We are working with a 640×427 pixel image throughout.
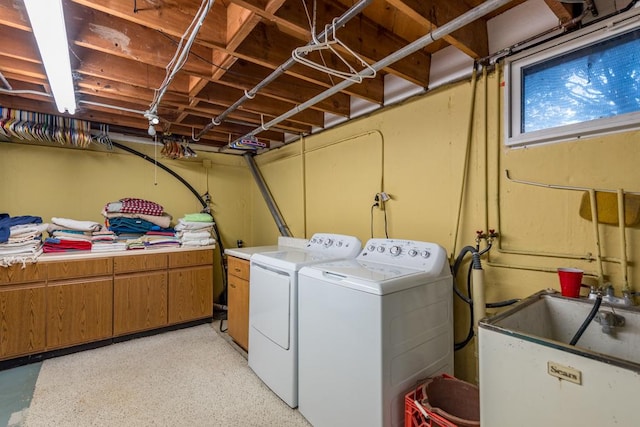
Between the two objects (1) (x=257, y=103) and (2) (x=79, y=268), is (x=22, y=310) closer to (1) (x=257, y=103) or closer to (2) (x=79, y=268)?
(2) (x=79, y=268)

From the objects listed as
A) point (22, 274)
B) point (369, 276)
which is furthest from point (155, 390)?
point (369, 276)

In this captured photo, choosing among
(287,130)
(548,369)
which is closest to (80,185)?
(287,130)

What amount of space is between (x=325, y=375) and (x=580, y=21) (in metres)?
2.33

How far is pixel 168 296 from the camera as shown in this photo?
3205 millimetres

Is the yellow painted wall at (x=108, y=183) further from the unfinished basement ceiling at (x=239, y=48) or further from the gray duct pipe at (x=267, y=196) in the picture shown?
the unfinished basement ceiling at (x=239, y=48)

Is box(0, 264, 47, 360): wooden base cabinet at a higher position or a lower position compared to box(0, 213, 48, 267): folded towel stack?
lower

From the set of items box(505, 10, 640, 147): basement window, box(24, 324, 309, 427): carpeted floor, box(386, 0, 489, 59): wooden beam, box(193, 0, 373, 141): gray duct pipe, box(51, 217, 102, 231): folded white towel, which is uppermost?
box(386, 0, 489, 59): wooden beam

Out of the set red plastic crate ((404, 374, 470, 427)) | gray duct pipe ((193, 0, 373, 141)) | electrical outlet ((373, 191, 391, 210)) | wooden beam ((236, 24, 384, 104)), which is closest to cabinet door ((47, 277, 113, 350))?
gray duct pipe ((193, 0, 373, 141))

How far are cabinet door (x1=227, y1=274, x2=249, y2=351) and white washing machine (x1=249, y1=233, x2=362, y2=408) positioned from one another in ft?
0.75

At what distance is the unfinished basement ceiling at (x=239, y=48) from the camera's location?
4.82ft

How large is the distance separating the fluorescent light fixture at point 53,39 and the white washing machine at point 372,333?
5.73 ft

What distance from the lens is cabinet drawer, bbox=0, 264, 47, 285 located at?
2449 mm

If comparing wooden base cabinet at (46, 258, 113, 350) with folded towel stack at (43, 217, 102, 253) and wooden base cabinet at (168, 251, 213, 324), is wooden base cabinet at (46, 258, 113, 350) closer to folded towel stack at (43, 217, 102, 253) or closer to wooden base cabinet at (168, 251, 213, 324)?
folded towel stack at (43, 217, 102, 253)

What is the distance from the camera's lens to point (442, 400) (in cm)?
154
